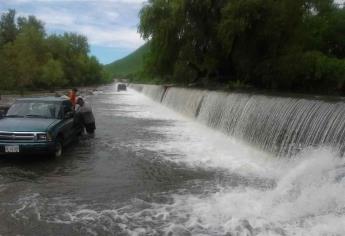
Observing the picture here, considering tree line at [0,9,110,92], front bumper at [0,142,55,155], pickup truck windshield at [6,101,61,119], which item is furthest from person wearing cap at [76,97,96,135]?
tree line at [0,9,110,92]

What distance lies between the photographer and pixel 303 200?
→ 835cm

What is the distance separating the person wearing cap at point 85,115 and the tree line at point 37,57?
4843cm

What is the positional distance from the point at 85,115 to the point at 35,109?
4355 mm

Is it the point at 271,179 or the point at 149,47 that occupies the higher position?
the point at 149,47

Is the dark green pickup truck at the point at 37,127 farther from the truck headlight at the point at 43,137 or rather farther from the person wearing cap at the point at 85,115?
the person wearing cap at the point at 85,115

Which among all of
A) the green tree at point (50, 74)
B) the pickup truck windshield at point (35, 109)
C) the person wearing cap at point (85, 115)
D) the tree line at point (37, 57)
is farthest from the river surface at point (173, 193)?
the green tree at point (50, 74)

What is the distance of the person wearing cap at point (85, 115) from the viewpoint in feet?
58.6

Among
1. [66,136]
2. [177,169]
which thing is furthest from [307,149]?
[66,136]

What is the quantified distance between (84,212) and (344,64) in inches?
1225

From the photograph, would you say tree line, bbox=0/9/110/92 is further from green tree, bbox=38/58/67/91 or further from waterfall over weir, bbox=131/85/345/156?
waterfall over weir, bbox=131/85/345/156

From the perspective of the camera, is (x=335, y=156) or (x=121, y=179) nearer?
(x=335, y=156)

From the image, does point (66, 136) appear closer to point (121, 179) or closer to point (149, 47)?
point (121, 179)

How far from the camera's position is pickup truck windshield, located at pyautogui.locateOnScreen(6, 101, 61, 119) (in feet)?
45.7

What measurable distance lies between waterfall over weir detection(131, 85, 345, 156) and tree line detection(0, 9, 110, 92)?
163 feet
